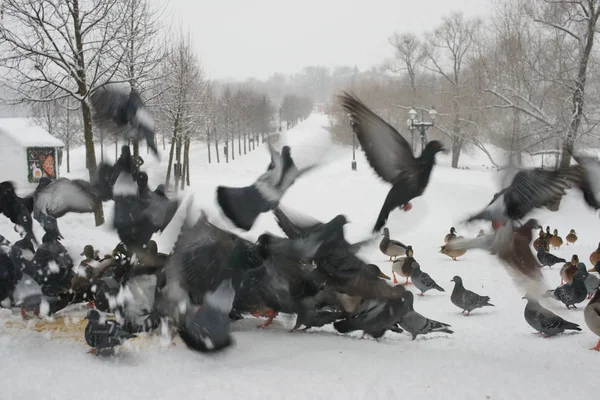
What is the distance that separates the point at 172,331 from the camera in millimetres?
5445

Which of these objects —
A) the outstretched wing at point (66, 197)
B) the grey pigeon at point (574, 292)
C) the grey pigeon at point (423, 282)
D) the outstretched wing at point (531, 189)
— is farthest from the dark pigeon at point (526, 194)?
the outstretched wing at point (66, 197)

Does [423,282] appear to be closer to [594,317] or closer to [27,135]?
[594,317]

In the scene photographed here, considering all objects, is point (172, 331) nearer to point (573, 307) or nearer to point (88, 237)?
point (573, 307)

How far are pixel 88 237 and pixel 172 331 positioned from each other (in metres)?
7.06

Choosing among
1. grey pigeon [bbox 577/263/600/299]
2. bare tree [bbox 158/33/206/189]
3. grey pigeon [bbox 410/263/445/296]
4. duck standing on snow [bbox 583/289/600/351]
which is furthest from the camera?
bare tree [bbox 158/33/206/189]

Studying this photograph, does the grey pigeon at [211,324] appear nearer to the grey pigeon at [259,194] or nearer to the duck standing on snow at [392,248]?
the grey pigeon at [259,194]

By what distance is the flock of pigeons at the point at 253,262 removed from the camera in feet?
16.4

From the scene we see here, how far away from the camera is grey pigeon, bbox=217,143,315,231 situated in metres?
5.91

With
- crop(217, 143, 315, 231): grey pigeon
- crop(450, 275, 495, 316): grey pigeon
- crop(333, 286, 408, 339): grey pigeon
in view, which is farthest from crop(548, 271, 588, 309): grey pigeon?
crop(217, 143, 315, 231): grey pigeon

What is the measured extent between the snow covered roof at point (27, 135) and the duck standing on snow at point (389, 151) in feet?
74.5

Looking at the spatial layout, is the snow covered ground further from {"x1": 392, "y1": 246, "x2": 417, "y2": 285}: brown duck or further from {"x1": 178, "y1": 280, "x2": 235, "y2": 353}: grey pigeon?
→ {"x1": 392, "y1": 246, "x2": 417, "y2": 285}: brown duck

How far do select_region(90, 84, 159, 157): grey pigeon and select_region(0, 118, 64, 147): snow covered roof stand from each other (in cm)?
1924

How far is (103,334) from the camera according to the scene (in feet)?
15.7

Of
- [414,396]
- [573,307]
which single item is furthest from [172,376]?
[573,307]
